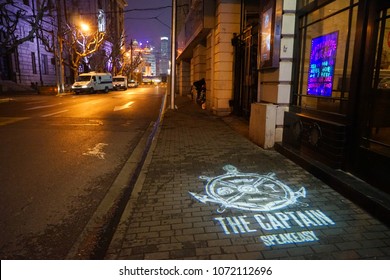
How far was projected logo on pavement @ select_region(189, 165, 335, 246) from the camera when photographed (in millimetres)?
3350

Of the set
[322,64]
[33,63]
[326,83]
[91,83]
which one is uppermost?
[33,63]

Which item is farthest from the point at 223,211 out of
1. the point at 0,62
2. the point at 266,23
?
the point at 0,62

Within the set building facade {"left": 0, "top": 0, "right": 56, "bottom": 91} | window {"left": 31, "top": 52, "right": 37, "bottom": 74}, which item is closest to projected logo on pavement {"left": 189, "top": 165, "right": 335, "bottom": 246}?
building facade {"left": 0, "top": 0, "right": 56, "bottom": 91}

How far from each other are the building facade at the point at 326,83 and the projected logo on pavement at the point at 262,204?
108 centimetres

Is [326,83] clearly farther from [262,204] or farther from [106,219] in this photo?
[106,219]

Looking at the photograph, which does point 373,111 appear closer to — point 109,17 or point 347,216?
point 347,216

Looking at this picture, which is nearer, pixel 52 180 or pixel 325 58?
pixel 52 180

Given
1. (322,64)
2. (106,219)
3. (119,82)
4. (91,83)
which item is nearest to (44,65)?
(119,82)

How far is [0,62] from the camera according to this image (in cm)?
3450

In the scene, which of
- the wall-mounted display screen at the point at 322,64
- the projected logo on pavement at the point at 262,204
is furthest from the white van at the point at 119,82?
the projected logo on pavement at the point at 262,204

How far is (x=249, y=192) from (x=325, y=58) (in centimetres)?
311

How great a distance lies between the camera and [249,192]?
4477 mm

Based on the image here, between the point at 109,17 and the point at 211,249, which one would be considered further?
the point at 109,17

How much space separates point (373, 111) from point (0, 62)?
4016 cm
